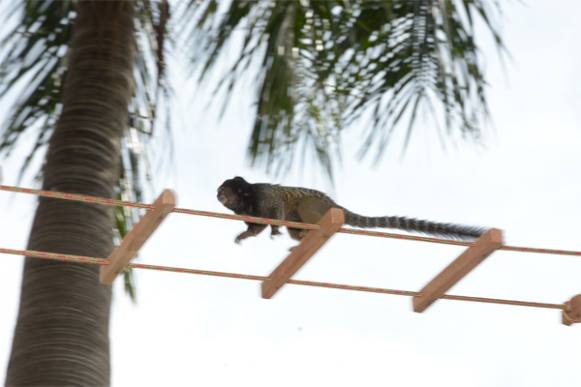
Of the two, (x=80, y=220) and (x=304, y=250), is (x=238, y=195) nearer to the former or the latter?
(x=80, y=220)

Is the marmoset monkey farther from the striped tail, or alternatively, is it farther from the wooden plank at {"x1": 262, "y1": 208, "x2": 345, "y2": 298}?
the wooden plank at {"x1": 262, "y1": 208, "x2": 345, "y2": 298}

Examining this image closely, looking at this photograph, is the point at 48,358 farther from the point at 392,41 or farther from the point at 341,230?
the point at 392,41

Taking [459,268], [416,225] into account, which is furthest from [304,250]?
[416,225]

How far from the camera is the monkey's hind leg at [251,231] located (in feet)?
25.9

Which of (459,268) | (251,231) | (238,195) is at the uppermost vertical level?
(238,195)

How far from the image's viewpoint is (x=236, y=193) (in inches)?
323

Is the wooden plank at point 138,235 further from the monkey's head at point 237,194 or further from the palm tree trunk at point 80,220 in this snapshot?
the monkey's head at point 237,194

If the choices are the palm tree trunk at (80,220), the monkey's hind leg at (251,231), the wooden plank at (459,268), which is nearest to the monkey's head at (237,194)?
the monkey's hind leg at (251,231)

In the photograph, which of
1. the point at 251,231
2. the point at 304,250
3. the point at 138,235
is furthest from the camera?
the point at 251,231

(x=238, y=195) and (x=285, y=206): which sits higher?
(x=238, y=195)

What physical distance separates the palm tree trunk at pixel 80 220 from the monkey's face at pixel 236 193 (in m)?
0.98

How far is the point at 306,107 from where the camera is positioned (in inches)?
318

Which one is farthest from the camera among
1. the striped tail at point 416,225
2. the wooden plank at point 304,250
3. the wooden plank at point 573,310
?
the striped tail at point 416,225

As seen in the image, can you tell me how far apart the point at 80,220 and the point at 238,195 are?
1.56 metres
